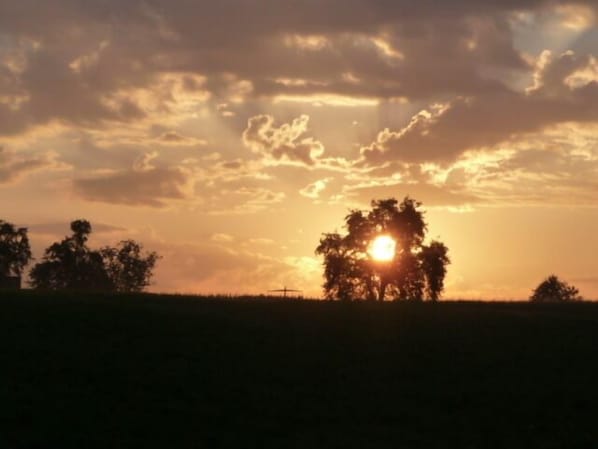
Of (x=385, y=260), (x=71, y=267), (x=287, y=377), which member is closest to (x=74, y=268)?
(x=71, y=267)

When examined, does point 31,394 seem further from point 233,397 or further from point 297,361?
point 297,361

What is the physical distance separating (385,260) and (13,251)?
171 feet

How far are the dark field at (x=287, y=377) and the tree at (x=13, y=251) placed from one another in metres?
83.2

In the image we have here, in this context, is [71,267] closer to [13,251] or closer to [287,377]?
[13,251]

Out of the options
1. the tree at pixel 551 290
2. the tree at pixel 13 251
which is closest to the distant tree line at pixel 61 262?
the tree at pixel 13 251

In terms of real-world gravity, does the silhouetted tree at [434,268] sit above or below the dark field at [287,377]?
above

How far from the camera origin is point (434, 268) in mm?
103750

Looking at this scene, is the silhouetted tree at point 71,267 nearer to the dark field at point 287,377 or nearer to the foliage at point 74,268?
the foliage at point 74,268

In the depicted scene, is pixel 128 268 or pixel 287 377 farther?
pixel 128 268

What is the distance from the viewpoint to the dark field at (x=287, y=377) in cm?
2875

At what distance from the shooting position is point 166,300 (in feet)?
154

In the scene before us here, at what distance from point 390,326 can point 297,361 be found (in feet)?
24.6

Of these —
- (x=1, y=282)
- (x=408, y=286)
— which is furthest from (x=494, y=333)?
(x=1, y=282)

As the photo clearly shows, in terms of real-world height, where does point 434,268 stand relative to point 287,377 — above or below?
above
